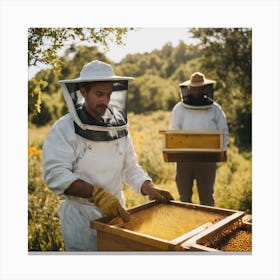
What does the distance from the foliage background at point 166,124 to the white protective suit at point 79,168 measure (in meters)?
1.12

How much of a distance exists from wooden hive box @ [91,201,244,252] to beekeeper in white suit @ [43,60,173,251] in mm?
106

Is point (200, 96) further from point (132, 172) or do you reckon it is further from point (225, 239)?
point (225, 239)

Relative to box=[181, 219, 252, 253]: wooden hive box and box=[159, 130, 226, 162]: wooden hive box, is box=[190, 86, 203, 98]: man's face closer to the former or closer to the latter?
box=[159, 130, 226, 162]: wooden hive box

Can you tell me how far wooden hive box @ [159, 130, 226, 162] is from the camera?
3.41 metres

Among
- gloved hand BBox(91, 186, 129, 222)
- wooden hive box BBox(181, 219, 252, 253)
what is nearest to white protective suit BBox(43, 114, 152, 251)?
gloved hand BBox(91, 186, 129, 222)

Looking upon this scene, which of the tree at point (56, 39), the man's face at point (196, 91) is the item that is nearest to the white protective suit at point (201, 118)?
the man's face at point (196, 91)

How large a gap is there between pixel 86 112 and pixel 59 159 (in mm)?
348

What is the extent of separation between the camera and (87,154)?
2275 mm

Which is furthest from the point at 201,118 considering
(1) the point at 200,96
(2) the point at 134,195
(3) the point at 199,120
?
(2) the point at 134,195

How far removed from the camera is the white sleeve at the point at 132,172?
2535 millimetres

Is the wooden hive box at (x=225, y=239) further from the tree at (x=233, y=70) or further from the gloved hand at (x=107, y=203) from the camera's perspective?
the tree at (x=233, y=70)

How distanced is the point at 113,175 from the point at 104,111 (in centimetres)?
42

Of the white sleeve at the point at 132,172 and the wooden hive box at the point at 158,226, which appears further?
the white sleeve at the point at 132,172

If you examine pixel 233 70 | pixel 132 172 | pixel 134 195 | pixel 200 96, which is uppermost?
pixel 233 70
